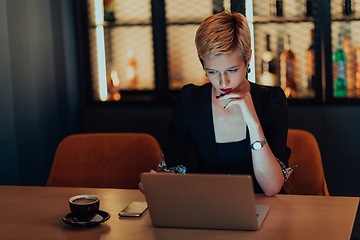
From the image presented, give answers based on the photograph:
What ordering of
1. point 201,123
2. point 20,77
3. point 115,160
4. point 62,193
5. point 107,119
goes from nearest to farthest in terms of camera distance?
1. point 62,193
2. point 201,123
3. point 115,160
4. point 20,77
5. point 107,119

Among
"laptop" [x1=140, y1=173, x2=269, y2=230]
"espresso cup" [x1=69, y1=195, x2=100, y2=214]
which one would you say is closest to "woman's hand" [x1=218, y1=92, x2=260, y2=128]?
"laptop" [x1=140, y1=173, x2=269, y2=230]

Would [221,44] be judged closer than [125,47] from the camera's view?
Yes

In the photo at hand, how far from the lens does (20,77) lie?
2188 millimetres

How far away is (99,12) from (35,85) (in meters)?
0.74

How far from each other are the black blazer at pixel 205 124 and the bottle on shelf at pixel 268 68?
106cm

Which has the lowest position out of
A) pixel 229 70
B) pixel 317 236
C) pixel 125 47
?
pixel 317 236

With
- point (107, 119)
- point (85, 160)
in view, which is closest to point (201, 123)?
point (85, 160)

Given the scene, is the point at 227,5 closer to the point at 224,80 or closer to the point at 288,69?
the point at 288,69

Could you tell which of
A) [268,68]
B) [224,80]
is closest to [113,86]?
[268,68]

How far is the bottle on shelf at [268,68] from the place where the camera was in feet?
8.59

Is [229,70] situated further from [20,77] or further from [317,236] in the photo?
[20,77]

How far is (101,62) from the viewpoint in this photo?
2809 millimetres

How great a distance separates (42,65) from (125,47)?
2.14 ft

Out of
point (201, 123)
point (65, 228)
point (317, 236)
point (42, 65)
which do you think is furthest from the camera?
point (42, 65)
